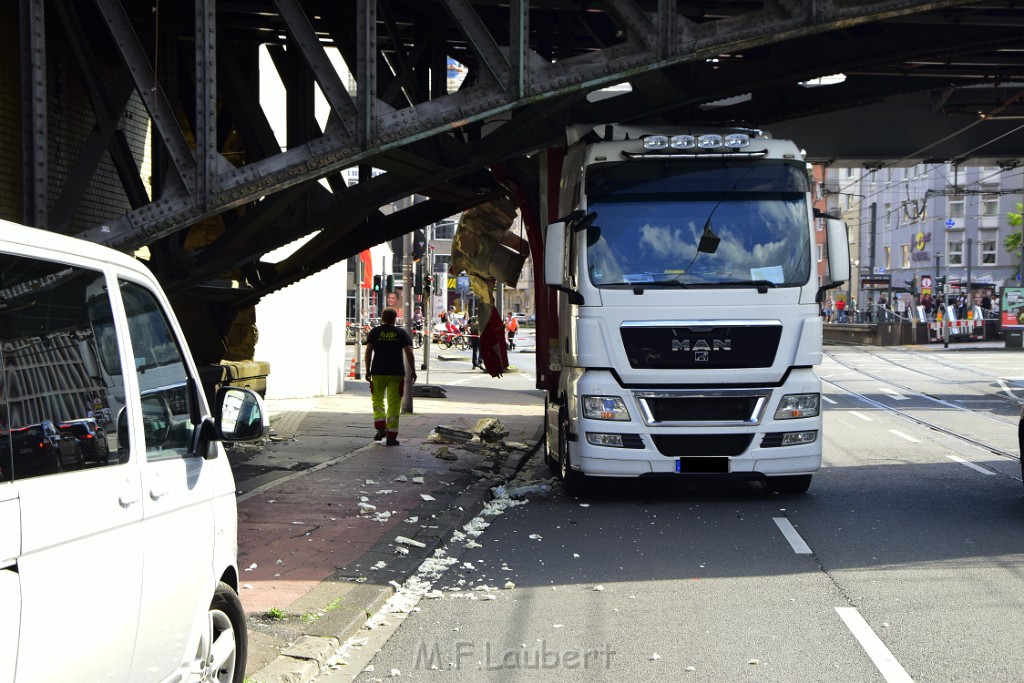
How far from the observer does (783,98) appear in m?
17.4

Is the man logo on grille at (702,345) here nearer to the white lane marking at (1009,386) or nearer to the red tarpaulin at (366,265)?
the red tarpaulin at (366,265)

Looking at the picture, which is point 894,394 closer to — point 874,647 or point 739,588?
point 739,588

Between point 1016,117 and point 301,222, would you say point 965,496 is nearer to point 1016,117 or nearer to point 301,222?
point 301,222

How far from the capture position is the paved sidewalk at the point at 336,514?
6.30m

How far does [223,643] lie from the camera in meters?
4.61

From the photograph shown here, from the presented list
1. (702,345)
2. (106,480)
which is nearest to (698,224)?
(702,345)

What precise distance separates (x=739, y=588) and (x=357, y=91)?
5.69 m

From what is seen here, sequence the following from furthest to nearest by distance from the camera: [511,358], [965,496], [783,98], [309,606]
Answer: [511,358] → [783,98] → [965,496] → [309,606]

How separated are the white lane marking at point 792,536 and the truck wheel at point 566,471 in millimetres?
1963

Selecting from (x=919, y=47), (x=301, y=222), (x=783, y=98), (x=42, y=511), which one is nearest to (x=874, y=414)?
(x=783, y=98)

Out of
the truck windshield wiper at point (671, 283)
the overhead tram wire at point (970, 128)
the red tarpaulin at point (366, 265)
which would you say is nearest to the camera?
the truck windshield wiper at point (671, 283)

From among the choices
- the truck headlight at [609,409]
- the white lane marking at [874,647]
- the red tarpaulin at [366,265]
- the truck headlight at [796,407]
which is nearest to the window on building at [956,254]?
the red tarpaulin at [366,265]

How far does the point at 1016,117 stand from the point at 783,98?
6.12 meters

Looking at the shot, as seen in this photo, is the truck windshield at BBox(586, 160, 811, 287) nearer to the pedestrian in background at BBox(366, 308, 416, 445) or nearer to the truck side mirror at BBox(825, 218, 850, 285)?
the truck side mirror at BBox(825, 218, 850, 285)
